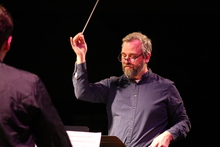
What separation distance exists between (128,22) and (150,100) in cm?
148

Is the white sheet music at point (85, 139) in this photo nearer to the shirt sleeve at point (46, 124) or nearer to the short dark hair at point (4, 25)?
the shirt sleeve at point (46, 124)

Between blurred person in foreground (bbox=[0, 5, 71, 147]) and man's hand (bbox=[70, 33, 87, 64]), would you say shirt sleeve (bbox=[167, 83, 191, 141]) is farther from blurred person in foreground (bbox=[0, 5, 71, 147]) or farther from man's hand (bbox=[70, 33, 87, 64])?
blurred person in foreground (bbox=[0, 5, 71, 147])

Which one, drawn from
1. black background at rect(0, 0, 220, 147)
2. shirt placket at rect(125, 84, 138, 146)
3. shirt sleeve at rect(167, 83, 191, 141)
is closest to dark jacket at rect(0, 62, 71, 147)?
shirt placket at rect(125, 84, 138, 146)

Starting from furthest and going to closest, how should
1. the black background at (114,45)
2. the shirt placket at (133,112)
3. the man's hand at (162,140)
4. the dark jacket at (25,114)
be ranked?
the black background at (114,45)
the shirt placket at (133,112)
the man's hand at (162,140)
the dark jacket at (25,114)

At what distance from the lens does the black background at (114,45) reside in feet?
11.6

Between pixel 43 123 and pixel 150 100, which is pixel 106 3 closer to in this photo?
pixel 150 100

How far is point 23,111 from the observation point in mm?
1012

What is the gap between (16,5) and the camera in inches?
137

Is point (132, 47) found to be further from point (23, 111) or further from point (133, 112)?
point (23, 111)

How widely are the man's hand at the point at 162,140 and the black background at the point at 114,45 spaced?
1.59m

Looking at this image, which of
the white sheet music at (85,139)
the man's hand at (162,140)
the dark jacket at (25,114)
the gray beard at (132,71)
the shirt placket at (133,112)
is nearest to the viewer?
the dark jacket at (25,114)

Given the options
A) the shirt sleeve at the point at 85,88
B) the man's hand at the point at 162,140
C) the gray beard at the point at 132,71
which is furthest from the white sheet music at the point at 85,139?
the gray beard at the point at 132,71

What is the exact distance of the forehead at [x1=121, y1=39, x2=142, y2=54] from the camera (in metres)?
2.38

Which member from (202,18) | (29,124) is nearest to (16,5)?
(202,18)
